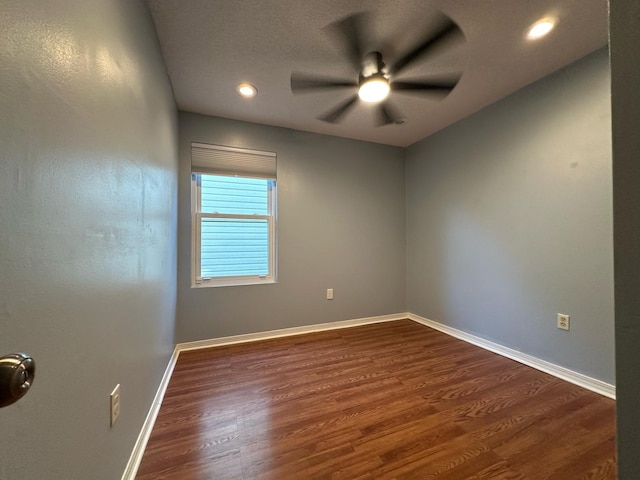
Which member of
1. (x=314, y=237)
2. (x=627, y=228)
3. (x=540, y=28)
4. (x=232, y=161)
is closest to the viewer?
(x=627, y=228)

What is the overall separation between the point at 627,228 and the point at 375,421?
159 cm

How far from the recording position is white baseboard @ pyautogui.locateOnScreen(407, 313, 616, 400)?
1.78m

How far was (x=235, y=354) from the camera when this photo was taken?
241 centimetres

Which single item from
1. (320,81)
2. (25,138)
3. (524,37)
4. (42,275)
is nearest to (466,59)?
(524,37)

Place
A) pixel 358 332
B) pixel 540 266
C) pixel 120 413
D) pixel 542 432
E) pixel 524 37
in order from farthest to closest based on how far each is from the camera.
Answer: pixel 358 332
pixel 540 266
pixel 524 37
pixel 542 432
pixel 120 413

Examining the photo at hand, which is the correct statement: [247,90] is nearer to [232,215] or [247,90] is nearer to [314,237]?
[232,215]

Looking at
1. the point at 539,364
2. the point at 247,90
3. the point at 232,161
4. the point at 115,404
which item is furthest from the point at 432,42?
the point at 539,364

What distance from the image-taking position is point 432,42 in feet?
4.85

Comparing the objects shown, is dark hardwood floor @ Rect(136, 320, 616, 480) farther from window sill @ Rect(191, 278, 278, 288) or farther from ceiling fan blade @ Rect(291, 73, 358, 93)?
ceiling fan blade @ Rect(291, 73, 358, 93)

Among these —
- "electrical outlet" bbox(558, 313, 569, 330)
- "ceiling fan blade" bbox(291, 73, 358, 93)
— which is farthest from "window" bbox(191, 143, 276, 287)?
"electrical outlet" bbox(558, 313, 569, 330)

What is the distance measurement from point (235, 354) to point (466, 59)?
10.5 feet

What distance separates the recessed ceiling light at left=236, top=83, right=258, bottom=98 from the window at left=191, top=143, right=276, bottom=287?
2.06ft

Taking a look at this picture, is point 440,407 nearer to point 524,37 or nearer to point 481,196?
point 481,196

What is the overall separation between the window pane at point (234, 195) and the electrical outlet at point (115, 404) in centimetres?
197
